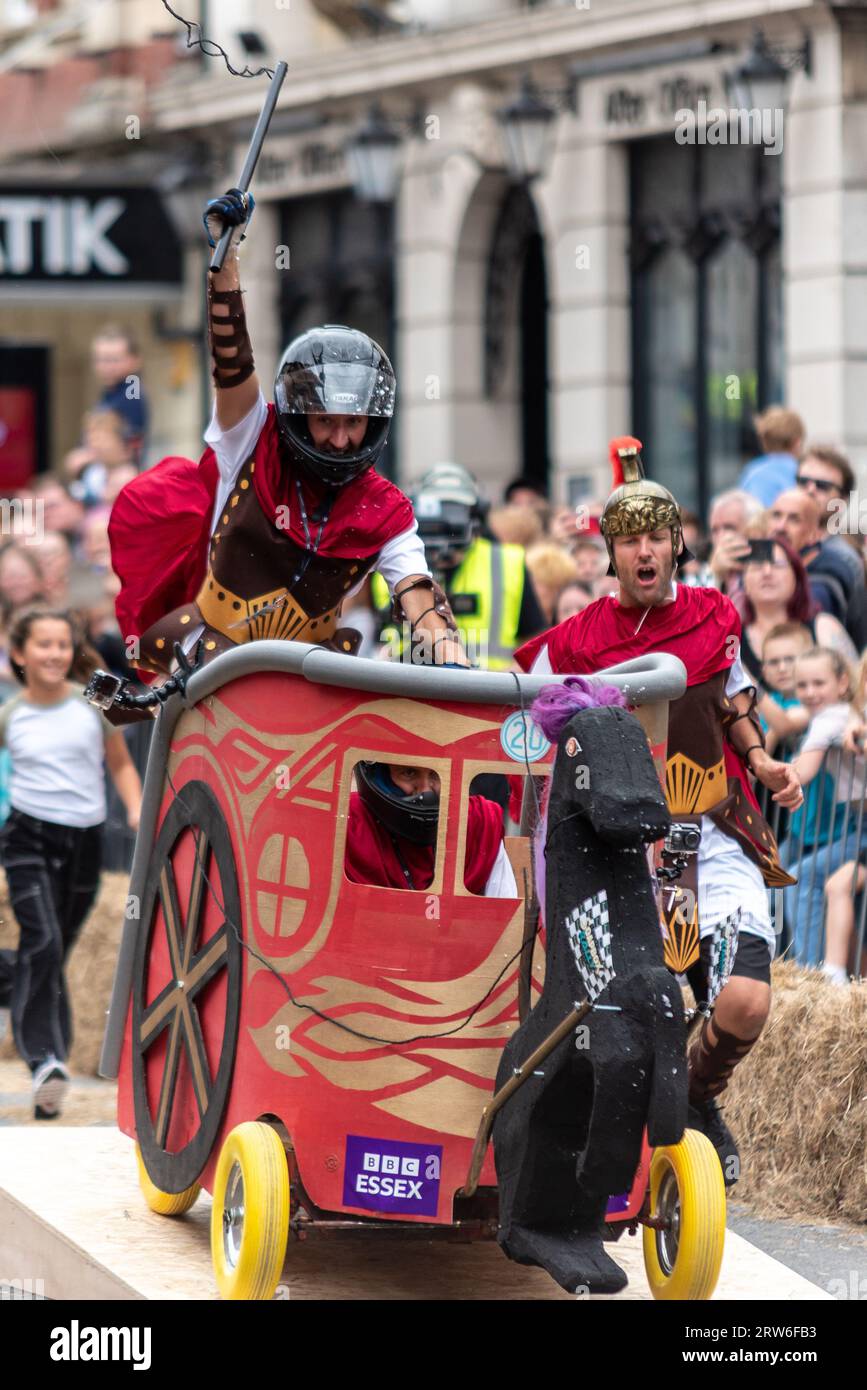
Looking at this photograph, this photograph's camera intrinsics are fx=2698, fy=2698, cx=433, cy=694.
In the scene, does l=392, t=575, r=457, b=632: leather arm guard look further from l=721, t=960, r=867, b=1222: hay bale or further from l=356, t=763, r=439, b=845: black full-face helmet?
l=721, t=960, r=867, b=1222: hay bale

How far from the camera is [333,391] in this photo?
6305 mm

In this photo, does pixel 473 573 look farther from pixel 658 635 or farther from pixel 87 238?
pixel 87 238

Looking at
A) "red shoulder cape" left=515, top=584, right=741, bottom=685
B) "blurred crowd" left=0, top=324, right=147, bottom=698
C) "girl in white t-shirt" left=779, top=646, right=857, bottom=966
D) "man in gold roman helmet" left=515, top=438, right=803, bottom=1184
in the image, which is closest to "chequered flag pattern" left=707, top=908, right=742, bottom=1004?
"man in gold roman helmet" left=515, top=438, right=803, bottom=1184

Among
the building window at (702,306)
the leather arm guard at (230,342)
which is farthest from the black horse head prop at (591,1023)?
the building window at (702,306)

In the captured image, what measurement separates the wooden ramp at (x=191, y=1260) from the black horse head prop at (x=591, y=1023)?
1.69 feet

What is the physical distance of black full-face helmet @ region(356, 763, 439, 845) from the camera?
6020 millimetres

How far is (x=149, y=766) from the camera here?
6.79 meters

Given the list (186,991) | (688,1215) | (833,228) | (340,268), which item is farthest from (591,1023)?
(340,268)

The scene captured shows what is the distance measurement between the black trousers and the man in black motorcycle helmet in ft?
9.76

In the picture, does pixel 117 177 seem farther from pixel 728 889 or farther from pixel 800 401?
pixel 728 889

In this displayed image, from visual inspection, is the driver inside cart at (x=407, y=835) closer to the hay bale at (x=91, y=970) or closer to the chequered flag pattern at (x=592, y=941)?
the chequered flag pattern at (x=592, y=941)

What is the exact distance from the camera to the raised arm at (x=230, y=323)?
19.8ft

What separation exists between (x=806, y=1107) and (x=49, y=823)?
128 inches
